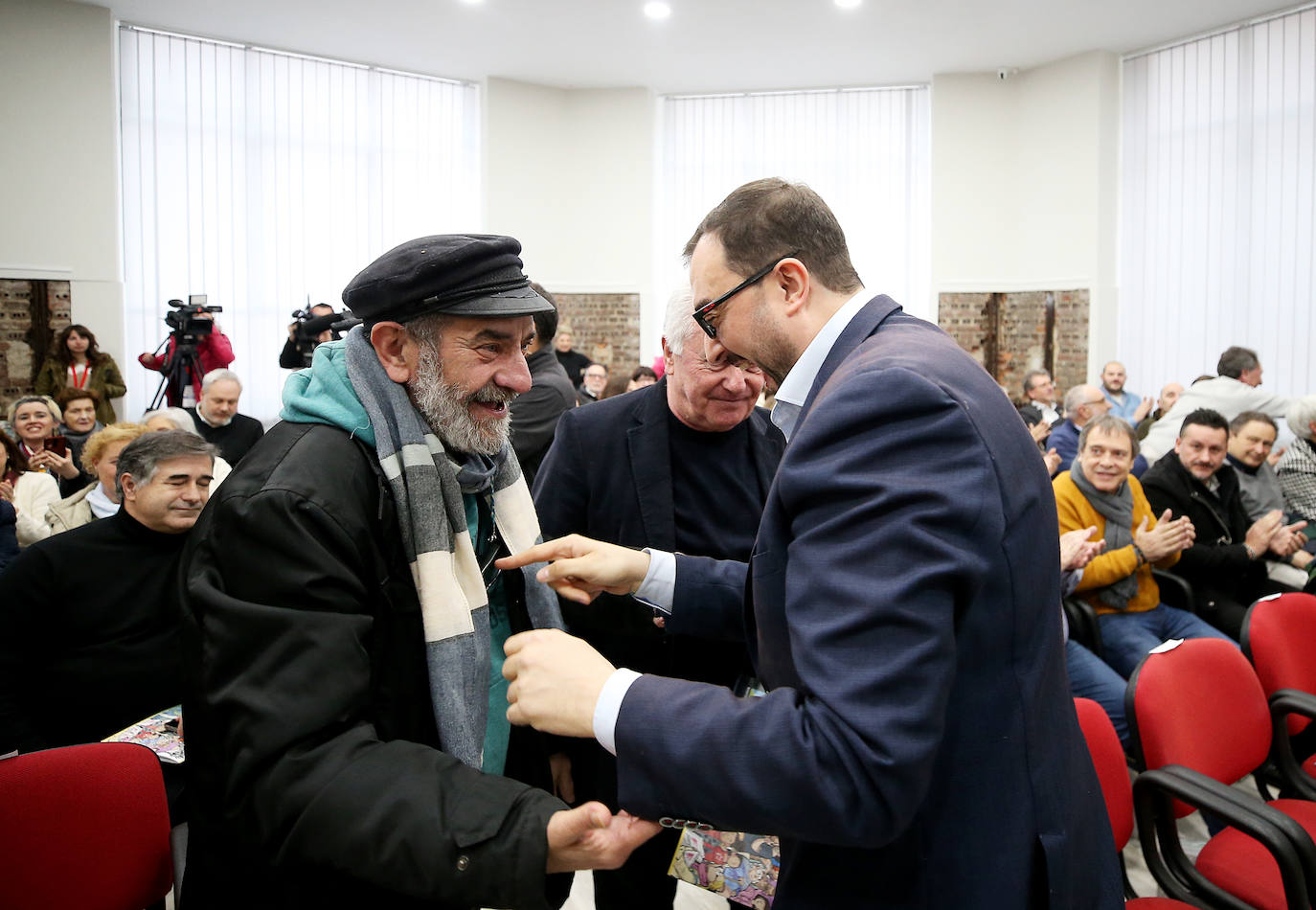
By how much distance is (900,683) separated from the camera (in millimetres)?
930

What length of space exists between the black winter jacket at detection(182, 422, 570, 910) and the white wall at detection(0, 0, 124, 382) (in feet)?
31.1

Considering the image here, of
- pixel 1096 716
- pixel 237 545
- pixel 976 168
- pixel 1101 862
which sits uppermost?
pixel 976 168

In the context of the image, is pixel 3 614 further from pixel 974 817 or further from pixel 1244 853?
pixel 1244 853

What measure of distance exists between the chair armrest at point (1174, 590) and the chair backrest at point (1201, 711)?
1.58m

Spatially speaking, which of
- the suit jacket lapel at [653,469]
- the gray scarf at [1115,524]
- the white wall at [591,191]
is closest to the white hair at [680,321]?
the suit jacket lapel at [653,469]

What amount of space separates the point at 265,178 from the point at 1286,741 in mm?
10811

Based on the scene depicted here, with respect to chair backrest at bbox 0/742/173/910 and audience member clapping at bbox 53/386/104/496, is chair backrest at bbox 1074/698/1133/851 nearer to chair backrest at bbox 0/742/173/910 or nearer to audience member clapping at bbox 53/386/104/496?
chair backrest at bbox 0/742/173/910

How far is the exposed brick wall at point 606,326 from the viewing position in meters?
11.9

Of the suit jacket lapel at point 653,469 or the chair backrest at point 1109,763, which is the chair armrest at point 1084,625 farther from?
the suit jacket lapel at point 653,469

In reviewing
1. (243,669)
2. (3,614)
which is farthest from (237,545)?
(3,614)

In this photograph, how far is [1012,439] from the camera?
3.56 ft

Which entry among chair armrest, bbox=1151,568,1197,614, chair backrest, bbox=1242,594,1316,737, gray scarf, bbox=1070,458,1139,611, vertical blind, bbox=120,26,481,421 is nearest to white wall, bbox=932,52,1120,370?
vertical blind, bbox=120,26,481,421

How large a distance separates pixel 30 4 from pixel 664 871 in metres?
10.4

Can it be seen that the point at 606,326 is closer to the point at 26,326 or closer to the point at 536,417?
the point at 26,326
